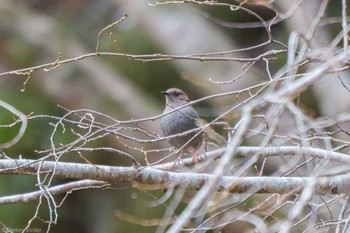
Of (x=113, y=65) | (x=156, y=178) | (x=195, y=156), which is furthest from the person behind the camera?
(x=113, y=65)

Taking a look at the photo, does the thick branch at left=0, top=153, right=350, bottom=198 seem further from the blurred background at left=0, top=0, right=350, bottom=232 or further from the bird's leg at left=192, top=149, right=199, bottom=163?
the blurred background at left=0, top=0, right=350, bottom=232

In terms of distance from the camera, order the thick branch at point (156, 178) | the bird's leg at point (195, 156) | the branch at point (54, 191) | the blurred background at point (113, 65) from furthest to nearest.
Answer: the blurred background at point (113, 65), the bird's leg at point (195, 156), the branch at point (54, 191), the thick branch at point (156, 178)

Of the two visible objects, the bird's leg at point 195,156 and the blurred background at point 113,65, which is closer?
the bird's leg at point 195,156

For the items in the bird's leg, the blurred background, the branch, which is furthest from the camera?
the blurred background

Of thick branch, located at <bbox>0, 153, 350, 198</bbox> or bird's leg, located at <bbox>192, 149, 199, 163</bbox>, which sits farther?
bird's leg, located at <bbox>192, 149, 199, 163</bbox>

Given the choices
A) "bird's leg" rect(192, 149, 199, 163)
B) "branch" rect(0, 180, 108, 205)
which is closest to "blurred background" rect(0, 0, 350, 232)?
"bird's leg" rect(192, 149, 199, 163)

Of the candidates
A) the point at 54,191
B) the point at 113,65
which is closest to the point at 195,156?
the point at 54,191

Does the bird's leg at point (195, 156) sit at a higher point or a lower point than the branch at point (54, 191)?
higher

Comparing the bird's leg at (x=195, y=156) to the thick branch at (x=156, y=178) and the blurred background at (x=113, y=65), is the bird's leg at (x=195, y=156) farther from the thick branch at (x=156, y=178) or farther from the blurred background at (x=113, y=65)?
the blurred background at (x=113, y=65)

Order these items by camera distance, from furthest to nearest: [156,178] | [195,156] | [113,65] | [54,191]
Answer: [113,65] < [195,156] < [54,191] < [156,178]

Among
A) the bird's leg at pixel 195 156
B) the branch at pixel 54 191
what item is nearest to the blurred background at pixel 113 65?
the bird's leg at pixel 195 156

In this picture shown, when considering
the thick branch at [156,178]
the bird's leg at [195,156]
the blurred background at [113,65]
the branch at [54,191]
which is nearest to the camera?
the thick branch at [156,178]

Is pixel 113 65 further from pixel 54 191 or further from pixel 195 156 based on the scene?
pixel 54 191

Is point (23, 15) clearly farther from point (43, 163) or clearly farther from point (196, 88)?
point (43, 163)
